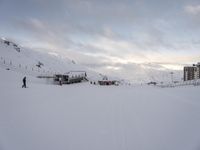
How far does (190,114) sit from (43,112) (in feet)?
29.9

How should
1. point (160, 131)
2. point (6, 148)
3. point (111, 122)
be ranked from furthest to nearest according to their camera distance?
1. point (111, 122)
2. point (160, 131)
3. point (6, 148)

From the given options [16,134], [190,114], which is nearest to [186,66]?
[190,114]

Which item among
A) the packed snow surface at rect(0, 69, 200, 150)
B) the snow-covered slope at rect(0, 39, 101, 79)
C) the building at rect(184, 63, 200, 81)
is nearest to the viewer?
the packed snow surface at rect(0, 69, 200, 150)

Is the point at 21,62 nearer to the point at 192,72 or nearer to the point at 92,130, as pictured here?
the point at 92,130

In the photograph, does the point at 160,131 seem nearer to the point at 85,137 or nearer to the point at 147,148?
the point at 147,148

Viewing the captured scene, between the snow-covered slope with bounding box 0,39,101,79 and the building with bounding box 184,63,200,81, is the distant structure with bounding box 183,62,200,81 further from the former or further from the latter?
the snow-covered slope with bounding box 0,39,101,79

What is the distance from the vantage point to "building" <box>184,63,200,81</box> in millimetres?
128675

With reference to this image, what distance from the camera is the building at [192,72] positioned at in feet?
422

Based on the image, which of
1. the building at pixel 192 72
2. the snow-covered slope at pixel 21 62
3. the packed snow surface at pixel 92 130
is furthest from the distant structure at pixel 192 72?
the packed snow surface at pixel 92 130

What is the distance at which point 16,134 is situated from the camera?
9.07 metres

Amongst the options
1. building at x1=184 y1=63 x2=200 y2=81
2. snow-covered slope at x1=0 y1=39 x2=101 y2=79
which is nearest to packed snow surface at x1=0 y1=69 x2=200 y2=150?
snow-covered slope at x1=0 y1=39 x2=101 y2=79

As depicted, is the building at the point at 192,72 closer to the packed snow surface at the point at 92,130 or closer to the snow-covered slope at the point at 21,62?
the snow-covered slope at the point at 21,62

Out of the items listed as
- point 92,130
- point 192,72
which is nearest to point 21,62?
point 92,130

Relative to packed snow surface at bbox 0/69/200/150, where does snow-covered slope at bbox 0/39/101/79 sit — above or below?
above
